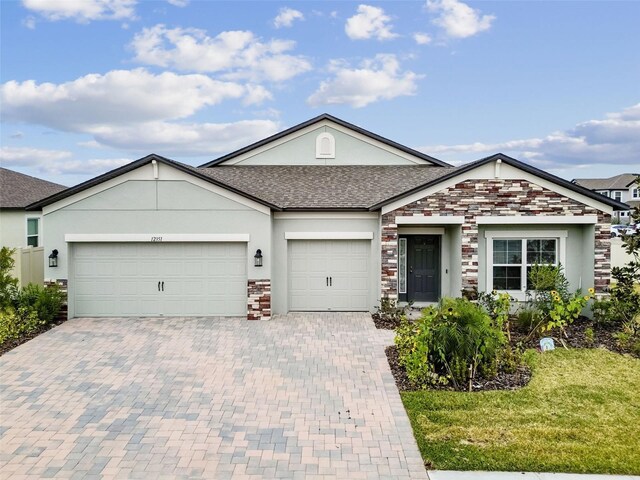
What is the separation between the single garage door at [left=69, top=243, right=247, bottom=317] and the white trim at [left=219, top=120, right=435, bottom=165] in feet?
18.5

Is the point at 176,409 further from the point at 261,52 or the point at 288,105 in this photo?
the point at 288,105

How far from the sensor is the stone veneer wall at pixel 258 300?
1321 centimetres

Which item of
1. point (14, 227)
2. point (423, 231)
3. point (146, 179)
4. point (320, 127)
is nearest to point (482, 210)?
point (423, 231)

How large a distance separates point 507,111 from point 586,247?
24.8ft

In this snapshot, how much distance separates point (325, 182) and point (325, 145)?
2500 millimetres

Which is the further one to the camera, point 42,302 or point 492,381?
point 42,302

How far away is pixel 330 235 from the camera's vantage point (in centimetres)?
1402

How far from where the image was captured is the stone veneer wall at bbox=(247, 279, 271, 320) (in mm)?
13211

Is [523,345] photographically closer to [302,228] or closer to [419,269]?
[419,269]

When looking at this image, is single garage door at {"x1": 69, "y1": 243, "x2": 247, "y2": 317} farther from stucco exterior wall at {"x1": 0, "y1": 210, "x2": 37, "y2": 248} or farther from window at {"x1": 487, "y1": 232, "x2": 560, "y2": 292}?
stucco exterior wall at {"x1": 0, "y1": 210, "x2": 37, "y2": 248}

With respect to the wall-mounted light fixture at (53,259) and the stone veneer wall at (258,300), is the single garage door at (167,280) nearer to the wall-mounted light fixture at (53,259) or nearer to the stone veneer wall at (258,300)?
the stone veneer wall at (258,300)

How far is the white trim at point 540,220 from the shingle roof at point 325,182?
208cm

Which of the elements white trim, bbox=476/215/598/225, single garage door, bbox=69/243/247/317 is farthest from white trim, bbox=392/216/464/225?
single garage door, bbox=69/243/247/317

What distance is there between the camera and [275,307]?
14070 mm
